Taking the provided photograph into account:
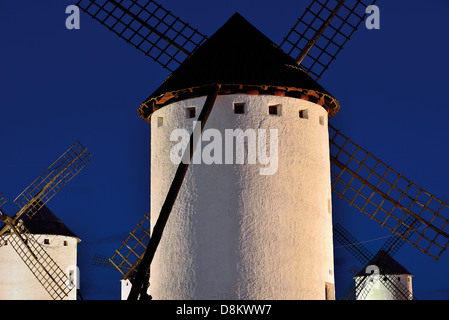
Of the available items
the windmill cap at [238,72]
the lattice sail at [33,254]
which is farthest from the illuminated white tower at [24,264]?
the windmill cap at [238,72]

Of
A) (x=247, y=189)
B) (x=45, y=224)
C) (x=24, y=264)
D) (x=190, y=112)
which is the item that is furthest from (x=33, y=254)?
(x=247, y=189)

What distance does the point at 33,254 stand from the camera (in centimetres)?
2984

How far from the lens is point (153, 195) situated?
53.5ft

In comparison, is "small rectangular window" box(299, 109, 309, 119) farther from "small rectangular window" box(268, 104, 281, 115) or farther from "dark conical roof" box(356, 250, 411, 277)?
"dark conical roof" box(356, 250, 411, 277)

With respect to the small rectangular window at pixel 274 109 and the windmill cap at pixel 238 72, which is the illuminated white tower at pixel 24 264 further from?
the small rectangular window at pixel 274 109

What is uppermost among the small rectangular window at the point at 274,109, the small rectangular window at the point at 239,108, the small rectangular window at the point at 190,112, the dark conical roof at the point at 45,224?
the small rectangular window at the point at 274,109

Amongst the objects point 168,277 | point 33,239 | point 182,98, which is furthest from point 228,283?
point 33,239

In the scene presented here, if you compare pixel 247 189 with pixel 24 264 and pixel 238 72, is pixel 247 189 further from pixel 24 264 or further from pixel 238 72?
pixel 24 264

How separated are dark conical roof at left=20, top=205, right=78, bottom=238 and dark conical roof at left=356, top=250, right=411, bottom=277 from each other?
14.4 m

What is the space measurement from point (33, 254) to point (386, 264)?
17.2m

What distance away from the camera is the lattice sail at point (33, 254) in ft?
98.6

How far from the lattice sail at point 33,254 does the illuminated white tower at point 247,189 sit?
15364 mm

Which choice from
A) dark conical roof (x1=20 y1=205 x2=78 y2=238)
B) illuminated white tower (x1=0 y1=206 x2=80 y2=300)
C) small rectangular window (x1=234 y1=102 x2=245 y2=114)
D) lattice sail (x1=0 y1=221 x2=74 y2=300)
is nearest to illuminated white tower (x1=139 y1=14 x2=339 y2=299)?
small rectangular window (x1=234 y1=102 x2=245 y2=114)
